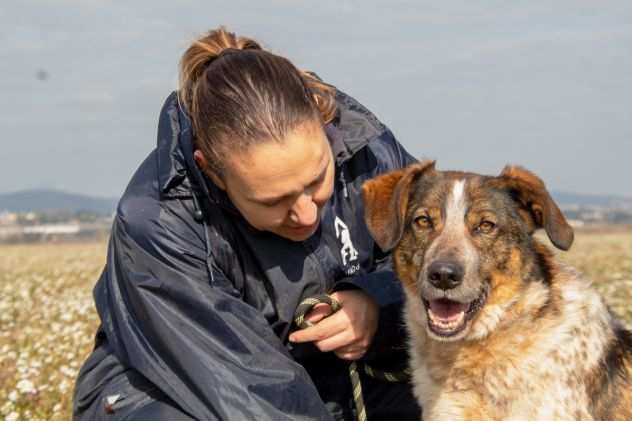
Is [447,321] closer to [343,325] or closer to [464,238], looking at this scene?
[464,238]

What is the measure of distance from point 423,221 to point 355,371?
1158mm

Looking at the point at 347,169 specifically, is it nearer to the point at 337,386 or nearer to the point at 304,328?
the point at 304,328

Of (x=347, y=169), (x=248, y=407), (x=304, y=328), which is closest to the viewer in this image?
(x=248, y=407)

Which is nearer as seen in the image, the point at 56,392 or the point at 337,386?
the point at 337,386

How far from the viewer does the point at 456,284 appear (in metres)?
4.86

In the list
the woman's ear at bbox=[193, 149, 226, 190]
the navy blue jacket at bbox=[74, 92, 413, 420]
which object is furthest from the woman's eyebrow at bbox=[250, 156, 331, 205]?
the navy blue jacket at bbox=[74, 92, 413, 420]

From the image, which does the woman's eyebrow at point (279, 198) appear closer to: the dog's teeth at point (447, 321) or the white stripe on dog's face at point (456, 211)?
the white stripe on dog's face at point (456, 211)

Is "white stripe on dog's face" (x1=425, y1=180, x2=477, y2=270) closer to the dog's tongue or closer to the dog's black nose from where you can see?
the dog's black nose

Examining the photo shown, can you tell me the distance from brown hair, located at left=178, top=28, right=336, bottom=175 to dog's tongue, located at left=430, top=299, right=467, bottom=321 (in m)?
1.31

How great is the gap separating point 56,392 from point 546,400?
4.52 meters

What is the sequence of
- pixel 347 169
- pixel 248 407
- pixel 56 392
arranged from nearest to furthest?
pixel 248 407 < pixel 347 169 < pixel 56 392

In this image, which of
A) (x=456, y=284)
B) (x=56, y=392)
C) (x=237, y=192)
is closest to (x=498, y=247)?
(x=456, y=284)

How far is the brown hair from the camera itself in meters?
4.72

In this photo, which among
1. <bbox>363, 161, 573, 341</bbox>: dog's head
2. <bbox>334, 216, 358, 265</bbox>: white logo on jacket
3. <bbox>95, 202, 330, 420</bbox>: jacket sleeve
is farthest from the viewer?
<bbox>334, 216, 358, 265</bbox>: white logo on jacket
